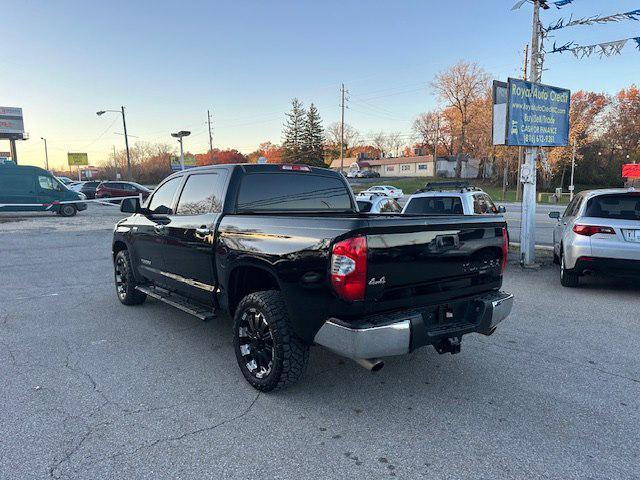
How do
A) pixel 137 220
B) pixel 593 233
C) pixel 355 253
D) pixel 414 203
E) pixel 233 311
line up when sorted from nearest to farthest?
pixel 355 253, pixel 233 311, pixel 137 220, pixel 593 233, pixel 414 203

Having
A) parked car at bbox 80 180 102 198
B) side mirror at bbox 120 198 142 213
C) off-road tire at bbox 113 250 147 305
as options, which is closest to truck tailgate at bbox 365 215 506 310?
side mirror at bbox 120 198 142 213

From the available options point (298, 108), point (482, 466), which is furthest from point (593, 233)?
point (298, 108)

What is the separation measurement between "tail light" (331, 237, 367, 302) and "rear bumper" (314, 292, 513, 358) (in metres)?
0.22

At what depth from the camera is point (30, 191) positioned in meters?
20.6

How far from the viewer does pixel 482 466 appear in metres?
2.77

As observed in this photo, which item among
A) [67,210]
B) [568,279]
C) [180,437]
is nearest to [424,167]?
[67,210]

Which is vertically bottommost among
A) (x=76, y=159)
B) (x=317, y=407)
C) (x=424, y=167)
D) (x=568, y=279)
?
(x=317, y=407)

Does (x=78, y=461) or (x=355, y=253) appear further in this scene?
(x=355, y=253)

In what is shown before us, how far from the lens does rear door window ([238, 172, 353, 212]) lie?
4551 mm

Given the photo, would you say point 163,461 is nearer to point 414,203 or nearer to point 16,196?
point 414,203

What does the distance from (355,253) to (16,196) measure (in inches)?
880

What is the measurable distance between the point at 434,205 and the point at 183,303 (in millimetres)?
6419

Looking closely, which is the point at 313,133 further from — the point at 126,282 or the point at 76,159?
the point at 126,282

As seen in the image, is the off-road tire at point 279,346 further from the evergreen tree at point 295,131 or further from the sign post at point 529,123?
the evergreen tree at point 295,131
